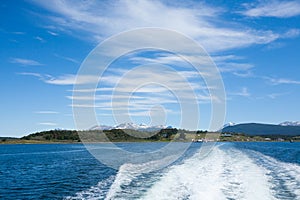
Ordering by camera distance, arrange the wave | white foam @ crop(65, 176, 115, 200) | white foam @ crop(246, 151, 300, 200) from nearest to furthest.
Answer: white foam @ crop(246, 151, 300, 200), the wave, white foam @ crop(65, 176, 115, 200)

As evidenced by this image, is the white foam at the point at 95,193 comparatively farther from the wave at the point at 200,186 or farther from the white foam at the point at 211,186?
the white foam at the point at 211,186

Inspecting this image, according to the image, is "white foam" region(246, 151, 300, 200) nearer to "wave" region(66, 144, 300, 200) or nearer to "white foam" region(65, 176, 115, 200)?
"wave" region(66, 144, 300, 200)

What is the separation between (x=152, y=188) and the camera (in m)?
21.9

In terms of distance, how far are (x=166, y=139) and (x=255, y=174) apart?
166272mm

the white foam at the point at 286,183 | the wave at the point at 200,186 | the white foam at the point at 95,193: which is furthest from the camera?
the white foam at the point at 95,193

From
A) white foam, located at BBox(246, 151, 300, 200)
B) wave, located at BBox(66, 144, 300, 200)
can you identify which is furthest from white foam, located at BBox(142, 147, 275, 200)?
white foam, located at BBox(246, 151, 300, 200)

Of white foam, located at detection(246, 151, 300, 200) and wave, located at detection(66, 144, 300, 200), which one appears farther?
wave, located at detection(66, 144, 300, 200)

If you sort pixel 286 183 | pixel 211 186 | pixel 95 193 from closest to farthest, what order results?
pixel 95 193 < pixel 211 186 < pixel 286 183

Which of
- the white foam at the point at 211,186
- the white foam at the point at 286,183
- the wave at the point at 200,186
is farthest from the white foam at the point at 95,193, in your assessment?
the white foam at the point at 286,183

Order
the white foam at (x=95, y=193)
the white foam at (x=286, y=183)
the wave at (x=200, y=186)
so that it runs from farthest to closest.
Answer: the white foam at (x=95, y=193) → the wave at (x=200, y=186) → the white foam at (x=286, y=183)

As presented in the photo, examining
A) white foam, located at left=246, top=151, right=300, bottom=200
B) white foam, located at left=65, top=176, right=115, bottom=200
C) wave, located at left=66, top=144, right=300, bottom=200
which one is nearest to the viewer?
white foam, located at left=246, top=151, right=300, bottom=200

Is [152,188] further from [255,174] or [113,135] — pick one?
[113,135]

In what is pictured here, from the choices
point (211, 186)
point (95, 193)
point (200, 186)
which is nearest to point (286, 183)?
point (211, 186)

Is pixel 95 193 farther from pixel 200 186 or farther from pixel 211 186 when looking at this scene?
pixel 211 186
